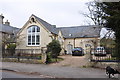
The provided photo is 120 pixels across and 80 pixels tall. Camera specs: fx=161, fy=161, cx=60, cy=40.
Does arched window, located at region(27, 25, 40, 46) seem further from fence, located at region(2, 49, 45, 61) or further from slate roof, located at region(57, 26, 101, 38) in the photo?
slate roof, located at region(57, 26, 101, 38)

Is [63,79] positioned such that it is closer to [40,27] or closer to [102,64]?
[102,64]

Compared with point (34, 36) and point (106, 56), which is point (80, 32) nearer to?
point (34, 36)

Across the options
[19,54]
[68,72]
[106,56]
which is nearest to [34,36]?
[19,54]

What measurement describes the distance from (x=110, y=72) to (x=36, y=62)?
9521mm

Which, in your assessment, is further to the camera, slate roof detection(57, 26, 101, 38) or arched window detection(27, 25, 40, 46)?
slate roof detection(57, 26, 101, 38)

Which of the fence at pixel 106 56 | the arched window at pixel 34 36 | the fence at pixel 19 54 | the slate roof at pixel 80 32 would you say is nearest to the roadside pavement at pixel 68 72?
the fence at pixel 106 56

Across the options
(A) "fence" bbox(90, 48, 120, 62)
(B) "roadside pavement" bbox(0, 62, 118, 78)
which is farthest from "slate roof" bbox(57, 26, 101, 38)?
(B) "roadside pavement" bbox(0, 62, 118, 78)

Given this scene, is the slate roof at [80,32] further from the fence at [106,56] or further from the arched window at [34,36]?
the fence at [106,56]

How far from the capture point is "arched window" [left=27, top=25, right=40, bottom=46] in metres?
29.7

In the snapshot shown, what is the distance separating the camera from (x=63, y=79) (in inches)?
418

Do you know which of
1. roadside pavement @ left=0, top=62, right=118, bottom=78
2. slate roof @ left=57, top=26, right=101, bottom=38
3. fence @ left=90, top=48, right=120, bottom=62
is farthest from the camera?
slate roof @ left=57, top=26, right=101, bottom=38

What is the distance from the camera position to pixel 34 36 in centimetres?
2989

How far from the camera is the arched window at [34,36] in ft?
97.5

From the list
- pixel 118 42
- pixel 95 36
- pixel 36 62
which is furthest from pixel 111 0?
pixel 95 36
